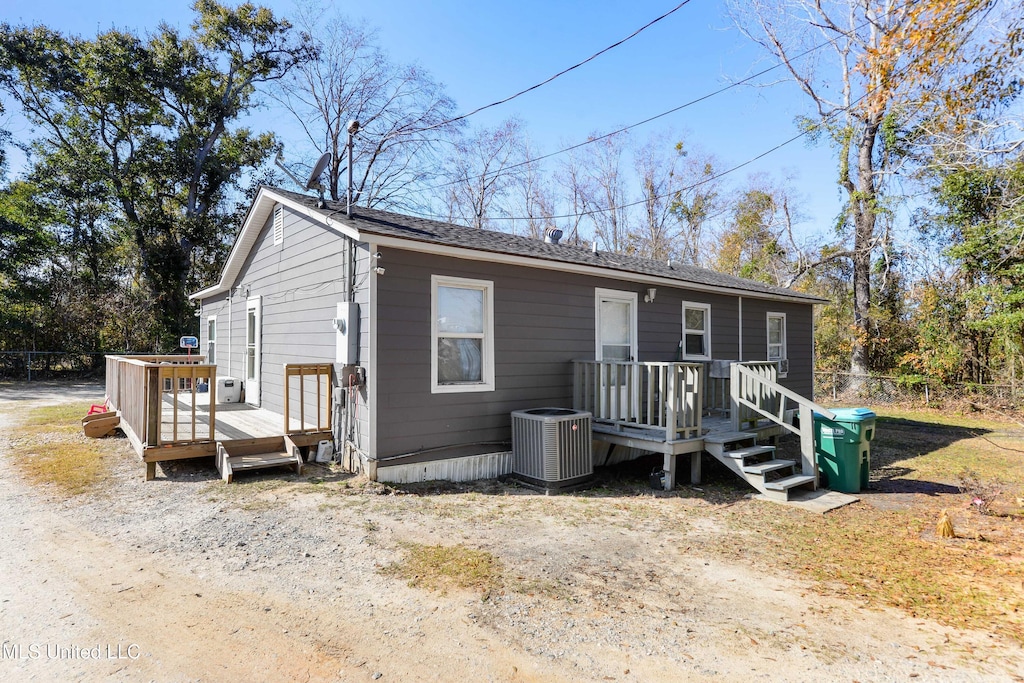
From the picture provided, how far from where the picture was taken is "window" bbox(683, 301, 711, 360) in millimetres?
9711

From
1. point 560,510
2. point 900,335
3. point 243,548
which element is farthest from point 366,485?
point 900,335

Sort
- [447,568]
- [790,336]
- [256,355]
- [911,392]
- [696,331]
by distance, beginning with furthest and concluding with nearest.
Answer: [911,392]
[790,336]
[696,331]
[256,355]
[447,568]

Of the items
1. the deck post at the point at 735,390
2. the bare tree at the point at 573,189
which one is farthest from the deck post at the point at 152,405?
the bare tree at the point at 573,189

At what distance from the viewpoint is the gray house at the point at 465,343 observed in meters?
6.18

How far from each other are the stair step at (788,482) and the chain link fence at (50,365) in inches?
832

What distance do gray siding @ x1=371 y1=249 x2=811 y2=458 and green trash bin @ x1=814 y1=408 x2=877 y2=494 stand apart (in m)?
2.97

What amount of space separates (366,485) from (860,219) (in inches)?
726

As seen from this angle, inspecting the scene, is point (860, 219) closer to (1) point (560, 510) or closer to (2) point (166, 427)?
(1) point (560, 510)

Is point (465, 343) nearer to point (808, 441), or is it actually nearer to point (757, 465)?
point (757, 465)

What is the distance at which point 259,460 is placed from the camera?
6371 millimetres

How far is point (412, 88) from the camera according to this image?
2453 cm

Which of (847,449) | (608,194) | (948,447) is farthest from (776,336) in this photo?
(608,194)

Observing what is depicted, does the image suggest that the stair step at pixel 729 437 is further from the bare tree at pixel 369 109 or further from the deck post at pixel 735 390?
the bare tree at pixel 369 109

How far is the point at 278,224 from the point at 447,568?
6.94m
